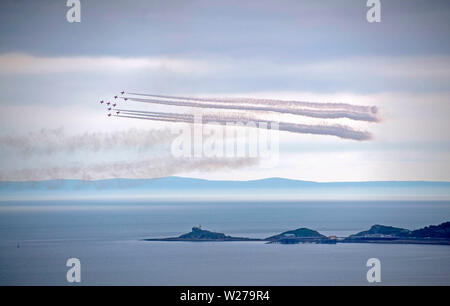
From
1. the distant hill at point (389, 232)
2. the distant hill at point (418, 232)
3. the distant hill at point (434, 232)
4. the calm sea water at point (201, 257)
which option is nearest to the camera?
the calm sea water at point (201, 257)

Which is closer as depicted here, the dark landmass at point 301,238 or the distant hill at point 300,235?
the dark landmass at point 301,238

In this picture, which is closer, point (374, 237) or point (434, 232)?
point (434, 232)

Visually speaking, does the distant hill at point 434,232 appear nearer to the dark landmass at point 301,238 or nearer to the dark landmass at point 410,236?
the dark landmass at point 410,236

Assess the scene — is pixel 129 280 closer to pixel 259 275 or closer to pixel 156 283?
pixel 156 283

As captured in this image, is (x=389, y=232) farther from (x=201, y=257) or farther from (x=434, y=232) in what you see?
(x=201, y=257)

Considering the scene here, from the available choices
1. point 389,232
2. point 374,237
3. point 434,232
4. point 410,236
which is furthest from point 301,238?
point 434,232

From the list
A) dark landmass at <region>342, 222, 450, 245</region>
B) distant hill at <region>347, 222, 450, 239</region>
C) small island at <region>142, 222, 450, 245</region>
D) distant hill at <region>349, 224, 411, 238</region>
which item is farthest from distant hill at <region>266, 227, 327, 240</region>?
distant hill at <region>347, 222, 450, 239</region>

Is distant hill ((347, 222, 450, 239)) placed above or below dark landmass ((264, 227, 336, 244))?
above

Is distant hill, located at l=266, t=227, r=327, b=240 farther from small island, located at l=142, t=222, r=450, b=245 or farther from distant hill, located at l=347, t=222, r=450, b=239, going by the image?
distant hill, located at l=347, t=222, r=450, b=239

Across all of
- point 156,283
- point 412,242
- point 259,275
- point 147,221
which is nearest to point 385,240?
point 412,242

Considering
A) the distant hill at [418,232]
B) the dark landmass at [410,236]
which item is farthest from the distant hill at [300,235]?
the distant hill at [418,232]

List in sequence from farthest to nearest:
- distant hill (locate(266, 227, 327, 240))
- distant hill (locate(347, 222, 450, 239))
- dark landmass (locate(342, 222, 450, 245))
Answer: distant hill (locate(266, 227, 327, 240))
distant hill (locate(347, 222, 450, 239))
dark landmass (locate(342, 222, 450, 245))
